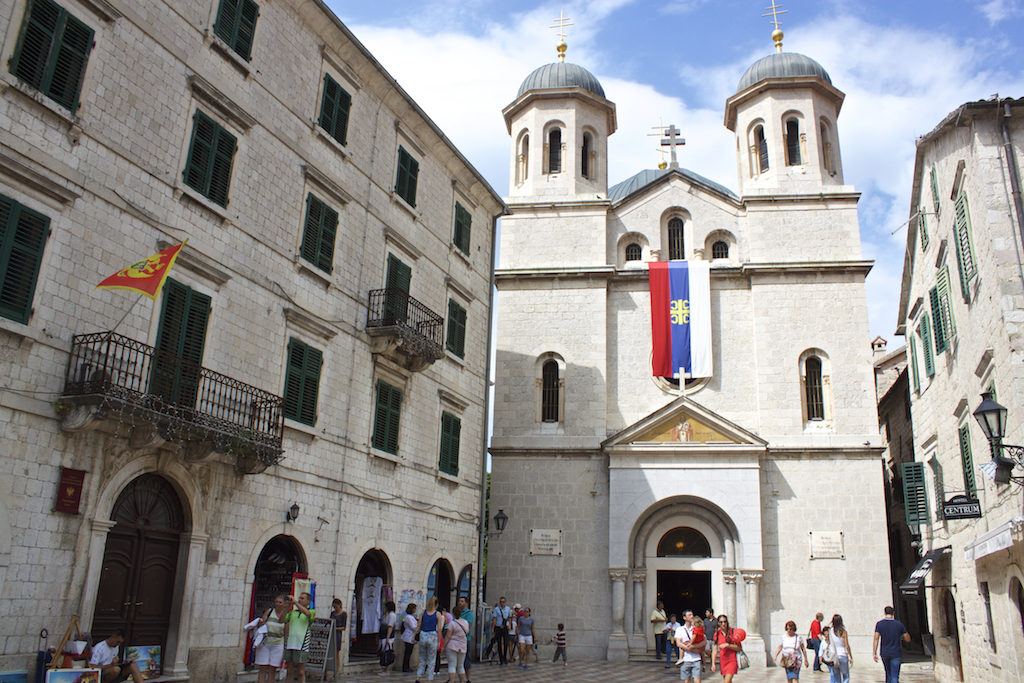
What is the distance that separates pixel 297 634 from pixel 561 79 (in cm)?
2345

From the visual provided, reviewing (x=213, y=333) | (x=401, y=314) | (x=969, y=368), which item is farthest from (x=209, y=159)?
(x=969, y=368)

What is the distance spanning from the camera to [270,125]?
15.8 m

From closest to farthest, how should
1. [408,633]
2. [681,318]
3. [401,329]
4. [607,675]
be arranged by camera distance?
[408,633] < [401,329] < [607,675] < [681,318]

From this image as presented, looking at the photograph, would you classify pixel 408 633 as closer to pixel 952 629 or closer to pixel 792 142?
pixel 952 629

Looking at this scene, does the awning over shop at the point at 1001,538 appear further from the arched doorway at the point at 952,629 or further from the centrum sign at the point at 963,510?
the arched doorway at the point at 952,629

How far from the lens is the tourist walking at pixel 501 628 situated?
2194cm

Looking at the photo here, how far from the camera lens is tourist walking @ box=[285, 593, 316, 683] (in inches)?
511

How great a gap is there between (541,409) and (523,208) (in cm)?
718

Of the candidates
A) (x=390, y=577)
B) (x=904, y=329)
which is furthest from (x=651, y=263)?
(x=390, y=577)

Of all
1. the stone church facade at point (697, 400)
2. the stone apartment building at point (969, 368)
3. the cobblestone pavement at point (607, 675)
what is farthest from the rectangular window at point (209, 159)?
the stone church facade at point (697, 400)

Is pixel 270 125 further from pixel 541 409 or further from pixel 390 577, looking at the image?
pixel 541 409

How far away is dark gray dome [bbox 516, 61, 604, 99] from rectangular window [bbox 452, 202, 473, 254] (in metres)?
9.69

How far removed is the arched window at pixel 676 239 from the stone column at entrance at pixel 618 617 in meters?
10.9

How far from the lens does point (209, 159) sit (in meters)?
14.2
